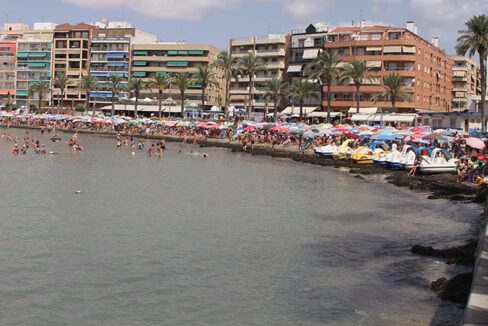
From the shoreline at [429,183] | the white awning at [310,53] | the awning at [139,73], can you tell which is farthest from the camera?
the awning at [139,73]

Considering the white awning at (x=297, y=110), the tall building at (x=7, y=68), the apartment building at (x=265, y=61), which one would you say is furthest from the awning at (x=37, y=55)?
the white awning at (x=297, y=110)

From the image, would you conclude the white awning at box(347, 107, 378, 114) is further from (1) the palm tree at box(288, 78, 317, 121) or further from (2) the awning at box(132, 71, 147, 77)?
(2) the awning at box(132, 71, 147, 77)

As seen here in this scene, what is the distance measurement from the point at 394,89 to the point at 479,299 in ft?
210

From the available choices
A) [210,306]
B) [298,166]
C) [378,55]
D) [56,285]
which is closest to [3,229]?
[56,285]

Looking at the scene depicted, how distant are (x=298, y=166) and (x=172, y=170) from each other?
10.7 meters

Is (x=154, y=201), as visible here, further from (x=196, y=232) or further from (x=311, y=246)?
(x=311, y=246)

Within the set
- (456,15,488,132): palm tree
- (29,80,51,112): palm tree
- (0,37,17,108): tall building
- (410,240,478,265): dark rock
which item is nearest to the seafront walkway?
(410,240,478,265): dark rock

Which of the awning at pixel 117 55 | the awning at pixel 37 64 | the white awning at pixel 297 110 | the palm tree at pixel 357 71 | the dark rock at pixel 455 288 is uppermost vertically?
the awning at pixel 117 55

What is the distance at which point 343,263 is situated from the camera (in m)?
14.8

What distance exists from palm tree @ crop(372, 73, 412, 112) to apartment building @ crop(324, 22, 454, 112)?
1.42 meters

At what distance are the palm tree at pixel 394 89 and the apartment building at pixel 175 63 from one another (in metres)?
40.1

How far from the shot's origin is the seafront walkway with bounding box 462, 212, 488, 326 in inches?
320

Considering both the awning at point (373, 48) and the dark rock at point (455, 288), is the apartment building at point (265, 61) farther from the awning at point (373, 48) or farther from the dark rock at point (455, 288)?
the dark rock at point (455, 288)

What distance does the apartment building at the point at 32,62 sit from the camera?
4744 inches
